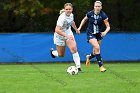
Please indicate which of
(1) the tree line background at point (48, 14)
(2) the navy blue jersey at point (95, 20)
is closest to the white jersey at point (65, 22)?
(2) the navy blue jersey at point (95, 20)

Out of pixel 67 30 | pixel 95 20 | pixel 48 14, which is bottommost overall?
pixel 48 14

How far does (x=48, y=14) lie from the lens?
28406 millimetres

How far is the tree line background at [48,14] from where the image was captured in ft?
90.6

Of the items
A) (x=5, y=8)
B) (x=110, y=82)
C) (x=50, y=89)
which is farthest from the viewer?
(x=5, y=8)

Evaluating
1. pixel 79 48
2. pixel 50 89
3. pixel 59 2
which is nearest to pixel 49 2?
pixel 59 2

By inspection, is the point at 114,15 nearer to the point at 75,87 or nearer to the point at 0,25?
the point at 0,25

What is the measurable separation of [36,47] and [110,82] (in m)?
12.0

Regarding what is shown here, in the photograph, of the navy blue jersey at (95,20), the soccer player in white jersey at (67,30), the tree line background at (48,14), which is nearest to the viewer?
the soccer player in white jersey at (67,30)

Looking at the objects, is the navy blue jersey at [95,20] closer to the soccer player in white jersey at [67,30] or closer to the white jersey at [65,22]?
the soccer player in white jersey at [67,30]

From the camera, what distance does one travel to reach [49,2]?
2864cm

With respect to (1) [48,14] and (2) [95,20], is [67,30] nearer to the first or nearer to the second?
(2) [95,20]

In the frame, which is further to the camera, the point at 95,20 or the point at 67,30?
the point at 95,20

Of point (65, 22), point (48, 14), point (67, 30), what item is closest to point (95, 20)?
point (67, 30)

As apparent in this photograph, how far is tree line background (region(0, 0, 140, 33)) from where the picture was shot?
27.6 metres
